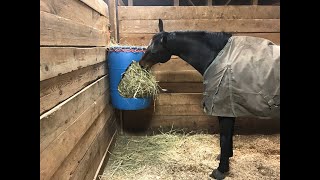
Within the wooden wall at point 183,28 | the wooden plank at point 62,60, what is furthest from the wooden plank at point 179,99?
the wooden plank at point 62,60

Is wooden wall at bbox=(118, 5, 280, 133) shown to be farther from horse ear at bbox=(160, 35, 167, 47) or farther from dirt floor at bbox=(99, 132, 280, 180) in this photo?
horse ear at bbox=(160, 35, 167, 47)

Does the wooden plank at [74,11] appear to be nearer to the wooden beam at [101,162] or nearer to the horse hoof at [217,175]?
the wooden beam at [101,162]

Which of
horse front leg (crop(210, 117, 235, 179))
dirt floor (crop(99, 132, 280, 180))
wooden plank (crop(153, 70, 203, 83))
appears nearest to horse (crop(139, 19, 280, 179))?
horse front leg (crop(210, 117, 235, 179))

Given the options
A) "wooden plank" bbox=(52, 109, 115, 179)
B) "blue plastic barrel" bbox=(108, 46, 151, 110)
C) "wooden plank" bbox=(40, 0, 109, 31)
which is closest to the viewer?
"wooden plank" bbox=(40, 0, 109, 31)

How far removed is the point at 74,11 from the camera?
180 cm

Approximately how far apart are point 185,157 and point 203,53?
124cm

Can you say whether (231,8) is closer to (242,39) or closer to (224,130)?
(242,39)

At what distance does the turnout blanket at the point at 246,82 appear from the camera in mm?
2391

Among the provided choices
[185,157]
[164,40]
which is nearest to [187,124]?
[185,157]

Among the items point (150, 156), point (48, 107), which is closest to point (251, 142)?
point (150, 156)

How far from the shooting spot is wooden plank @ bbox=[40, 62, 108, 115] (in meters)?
1.25

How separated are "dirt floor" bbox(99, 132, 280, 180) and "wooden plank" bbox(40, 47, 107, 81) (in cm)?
121

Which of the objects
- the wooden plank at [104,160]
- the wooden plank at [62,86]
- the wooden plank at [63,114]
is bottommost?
the wooden plank at [104,160]

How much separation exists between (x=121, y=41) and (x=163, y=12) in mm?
695
